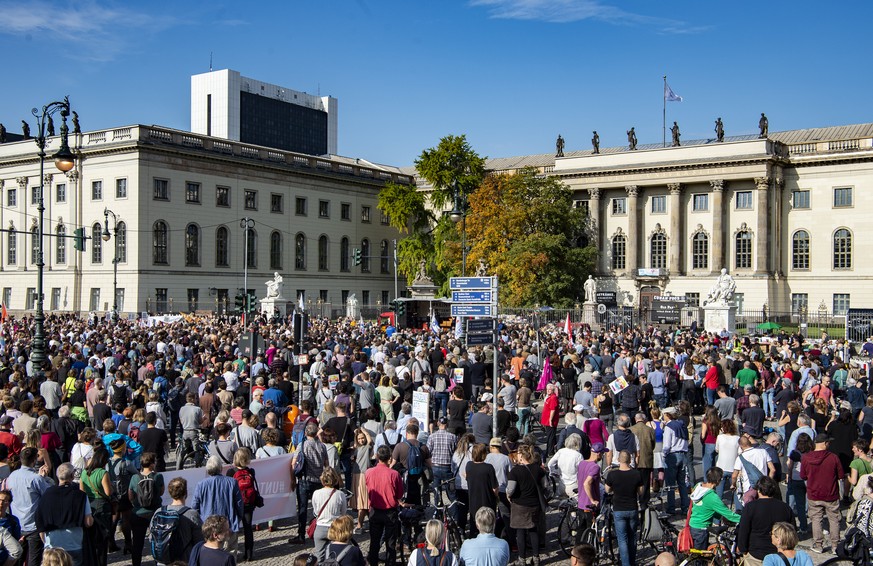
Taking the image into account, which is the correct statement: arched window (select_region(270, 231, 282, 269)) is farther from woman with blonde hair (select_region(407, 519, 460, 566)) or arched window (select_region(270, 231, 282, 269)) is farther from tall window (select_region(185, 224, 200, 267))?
woman with blonde hair (select_region(407, 519, 460, 566))

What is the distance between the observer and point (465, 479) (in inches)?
470

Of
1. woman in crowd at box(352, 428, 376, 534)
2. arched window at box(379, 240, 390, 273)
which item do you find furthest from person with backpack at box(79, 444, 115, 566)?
arched window at box(379, 240, 390, 273)

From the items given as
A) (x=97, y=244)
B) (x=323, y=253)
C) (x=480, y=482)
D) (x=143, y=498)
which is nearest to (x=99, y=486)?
(x=143, y=498)

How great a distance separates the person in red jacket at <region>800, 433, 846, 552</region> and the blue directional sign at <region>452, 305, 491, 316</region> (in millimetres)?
5655

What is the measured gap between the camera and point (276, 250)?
227 ft

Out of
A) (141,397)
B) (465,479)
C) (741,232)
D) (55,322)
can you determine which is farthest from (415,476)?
(741,232)

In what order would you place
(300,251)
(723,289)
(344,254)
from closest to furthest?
→ (723,289) < (300,251) < (344,254)

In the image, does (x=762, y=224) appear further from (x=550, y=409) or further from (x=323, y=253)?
(x=550, y=409)

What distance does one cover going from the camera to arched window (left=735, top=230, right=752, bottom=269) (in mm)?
66750

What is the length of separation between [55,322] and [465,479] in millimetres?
34863

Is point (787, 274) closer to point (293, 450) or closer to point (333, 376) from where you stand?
point (333, 376)

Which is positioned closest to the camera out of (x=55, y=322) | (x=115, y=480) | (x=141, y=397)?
(x=115, y=480)

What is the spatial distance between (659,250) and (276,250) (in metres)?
30.8

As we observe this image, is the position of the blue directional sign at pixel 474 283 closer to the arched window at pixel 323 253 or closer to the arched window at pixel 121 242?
the arched window at pixel 121 242
